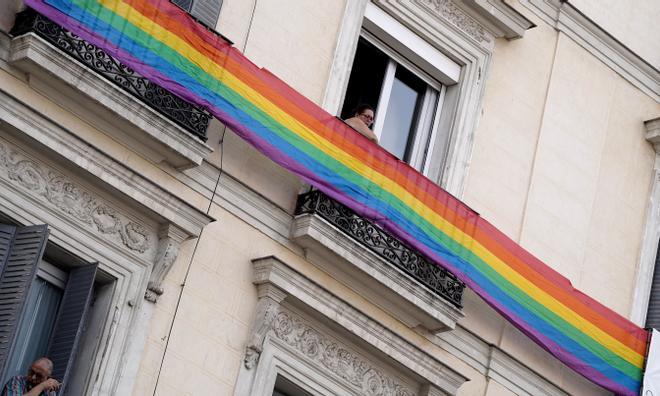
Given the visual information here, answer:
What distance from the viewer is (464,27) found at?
65.3 feet

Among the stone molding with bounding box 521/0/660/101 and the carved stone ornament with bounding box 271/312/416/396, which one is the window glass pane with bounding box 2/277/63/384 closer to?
the carved stone ornament with bounding box 271/312/416/396

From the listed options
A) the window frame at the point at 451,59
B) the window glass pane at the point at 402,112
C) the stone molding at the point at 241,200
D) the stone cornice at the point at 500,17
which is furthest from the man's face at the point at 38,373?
Answer: the stone cornice at the point at 500,17

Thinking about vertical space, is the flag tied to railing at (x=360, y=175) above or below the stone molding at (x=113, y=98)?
above

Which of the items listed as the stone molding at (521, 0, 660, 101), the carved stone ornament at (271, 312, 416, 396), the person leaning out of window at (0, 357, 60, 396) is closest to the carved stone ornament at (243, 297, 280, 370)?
the carved stone ornament at (271, 312, 416, 396)

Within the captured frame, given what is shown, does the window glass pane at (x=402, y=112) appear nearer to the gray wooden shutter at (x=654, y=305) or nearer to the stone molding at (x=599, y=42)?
the stone molding at (x=599, y=42)

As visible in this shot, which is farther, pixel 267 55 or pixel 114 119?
pixel 267 55

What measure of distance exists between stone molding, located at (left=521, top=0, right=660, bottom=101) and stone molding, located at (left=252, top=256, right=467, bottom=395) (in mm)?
4316

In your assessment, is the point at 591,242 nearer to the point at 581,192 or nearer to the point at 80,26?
the point at 581,192

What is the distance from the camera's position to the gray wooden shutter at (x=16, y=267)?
609 inches

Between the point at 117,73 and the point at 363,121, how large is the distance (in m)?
2.81

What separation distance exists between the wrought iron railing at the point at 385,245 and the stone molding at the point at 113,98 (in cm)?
121

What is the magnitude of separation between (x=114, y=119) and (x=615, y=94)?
6567 mm

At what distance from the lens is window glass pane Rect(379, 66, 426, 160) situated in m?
19.6

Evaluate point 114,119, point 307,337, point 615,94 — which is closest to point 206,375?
point 307,337
